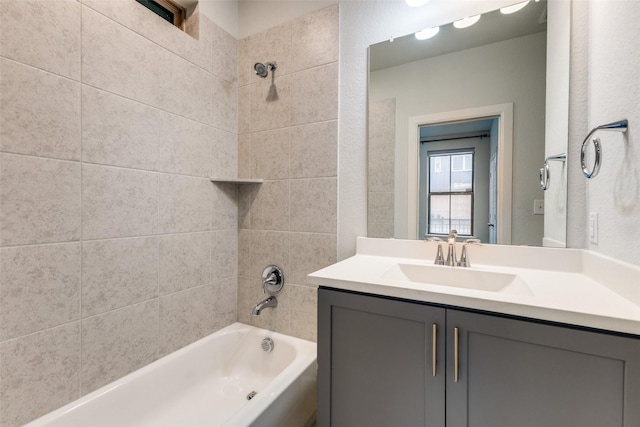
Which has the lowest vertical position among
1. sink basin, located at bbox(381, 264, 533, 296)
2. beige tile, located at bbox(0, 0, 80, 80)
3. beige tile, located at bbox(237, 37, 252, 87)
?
sink basin, located at bbox(381, 264, 533, 296)

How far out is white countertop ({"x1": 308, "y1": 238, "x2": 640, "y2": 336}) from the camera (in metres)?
0.72

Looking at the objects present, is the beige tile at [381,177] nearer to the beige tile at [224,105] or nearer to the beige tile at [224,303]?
the beige tile at [224,105]

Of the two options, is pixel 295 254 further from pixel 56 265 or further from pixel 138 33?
pixel 138 33

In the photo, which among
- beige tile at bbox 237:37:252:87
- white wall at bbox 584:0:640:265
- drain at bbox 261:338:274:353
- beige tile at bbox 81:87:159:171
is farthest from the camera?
beige tile at bbox 237:37:252:87

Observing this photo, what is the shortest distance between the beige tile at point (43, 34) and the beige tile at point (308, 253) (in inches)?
50.1

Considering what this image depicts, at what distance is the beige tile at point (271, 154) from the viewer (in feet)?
5.76

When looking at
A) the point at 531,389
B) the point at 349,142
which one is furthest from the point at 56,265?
the point at 531,389

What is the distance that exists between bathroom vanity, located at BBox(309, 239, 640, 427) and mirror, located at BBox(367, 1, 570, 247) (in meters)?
0.24

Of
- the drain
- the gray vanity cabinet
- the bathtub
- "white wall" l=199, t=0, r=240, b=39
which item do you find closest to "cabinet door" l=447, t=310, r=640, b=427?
the gray vanity cabinet

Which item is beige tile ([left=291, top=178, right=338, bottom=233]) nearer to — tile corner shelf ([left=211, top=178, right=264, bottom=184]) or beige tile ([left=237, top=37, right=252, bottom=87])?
tile corner shelf ([left=211, top=178, right=264, bottom=184])

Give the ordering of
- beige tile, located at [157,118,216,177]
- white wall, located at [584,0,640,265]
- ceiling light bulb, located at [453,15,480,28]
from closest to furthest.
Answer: white wall, located at [584,0,640,265]
ceiling light bulb, located at [453,15,480,28]
beige tile, located at [157,118,216,177]

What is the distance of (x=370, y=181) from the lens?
157 centimetres

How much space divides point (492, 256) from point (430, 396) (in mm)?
700

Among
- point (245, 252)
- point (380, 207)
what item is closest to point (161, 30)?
point (245, 252)
